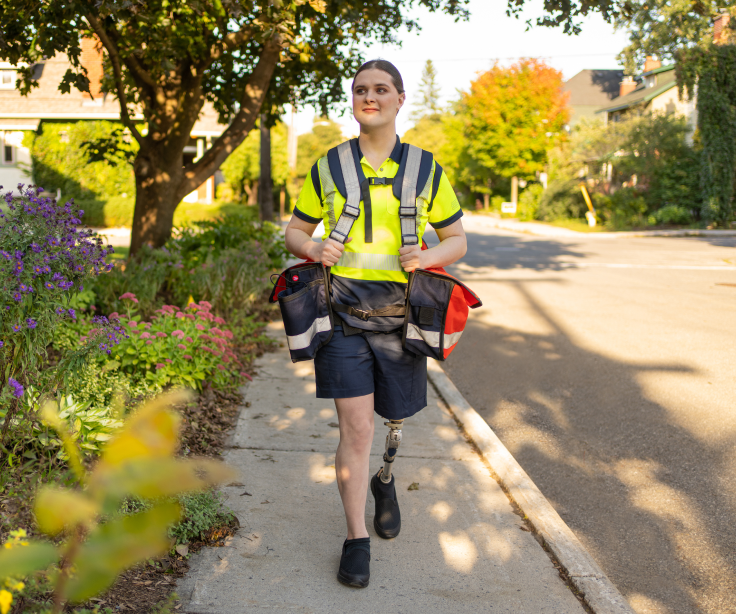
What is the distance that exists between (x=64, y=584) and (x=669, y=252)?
1954 cm

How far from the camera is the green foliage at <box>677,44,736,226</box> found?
26.9 m

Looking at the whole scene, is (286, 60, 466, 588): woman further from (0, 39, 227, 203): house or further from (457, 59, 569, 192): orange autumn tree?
(457, 59, 569, 192): orange autumn tree

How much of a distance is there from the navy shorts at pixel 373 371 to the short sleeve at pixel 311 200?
0.53m

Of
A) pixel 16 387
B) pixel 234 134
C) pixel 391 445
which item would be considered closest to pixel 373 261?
pixel 391 445

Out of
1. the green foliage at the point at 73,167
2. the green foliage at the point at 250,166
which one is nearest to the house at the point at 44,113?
the green foliage at the point at 73,167

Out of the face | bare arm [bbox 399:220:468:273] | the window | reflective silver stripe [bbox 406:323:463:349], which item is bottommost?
reflective silver stripe [bbox 406:323:463:349]

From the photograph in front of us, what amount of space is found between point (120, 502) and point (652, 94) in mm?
45727

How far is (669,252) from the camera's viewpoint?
1831 cm

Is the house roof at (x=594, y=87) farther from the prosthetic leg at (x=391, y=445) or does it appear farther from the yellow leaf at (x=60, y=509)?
the yellow leaf at (x=60, y=509)

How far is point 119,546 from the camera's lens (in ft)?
1.75

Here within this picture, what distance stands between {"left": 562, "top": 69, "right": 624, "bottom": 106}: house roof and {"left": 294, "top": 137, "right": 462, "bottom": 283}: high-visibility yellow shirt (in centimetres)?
5913

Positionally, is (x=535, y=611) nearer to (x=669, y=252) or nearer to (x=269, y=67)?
(x=269, y=67)

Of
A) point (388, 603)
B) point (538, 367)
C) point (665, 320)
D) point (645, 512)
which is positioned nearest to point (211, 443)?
point (388, 603)

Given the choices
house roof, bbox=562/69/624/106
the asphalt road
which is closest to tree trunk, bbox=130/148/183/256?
the asphalt road
